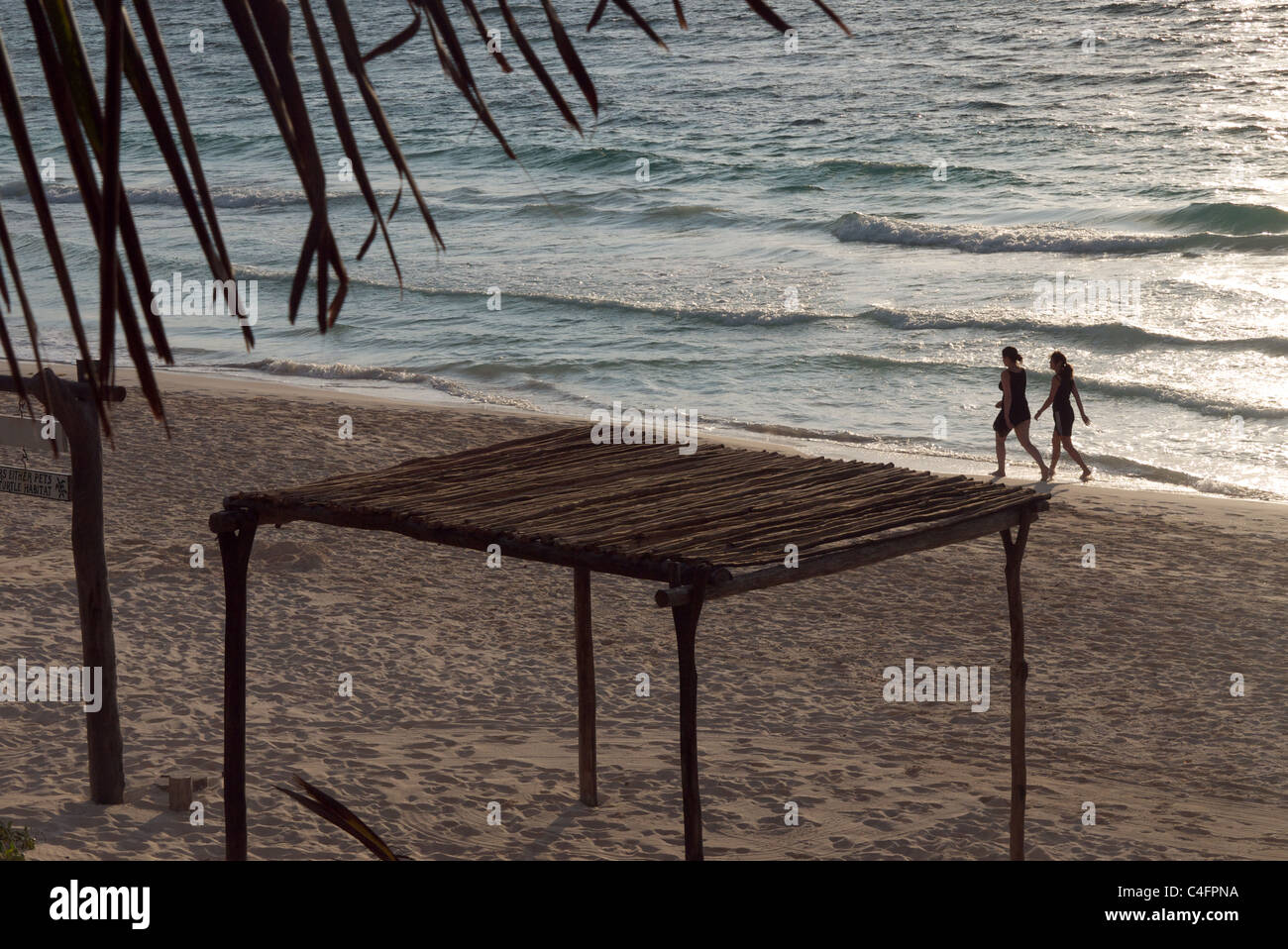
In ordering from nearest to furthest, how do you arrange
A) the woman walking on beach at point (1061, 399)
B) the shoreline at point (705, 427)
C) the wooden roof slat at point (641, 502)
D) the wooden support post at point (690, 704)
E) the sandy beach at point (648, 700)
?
1. the wooden support post at point (690, 704)
2. the wooden roof slat at point (641, 502)
3. the sandy beach at point (648, 700)
4. the woman walking on beach at point (1061, 399)
5. the shoreline at point (705, 427)

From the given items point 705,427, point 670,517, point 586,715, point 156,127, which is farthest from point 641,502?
point 705,427

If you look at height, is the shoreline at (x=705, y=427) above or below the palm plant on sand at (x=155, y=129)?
below

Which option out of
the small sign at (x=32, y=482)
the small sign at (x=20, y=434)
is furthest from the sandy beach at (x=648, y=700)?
the small sign at (x=20, y=434)

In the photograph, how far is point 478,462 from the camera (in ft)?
18.6

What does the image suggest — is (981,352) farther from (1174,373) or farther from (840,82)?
(840,82)

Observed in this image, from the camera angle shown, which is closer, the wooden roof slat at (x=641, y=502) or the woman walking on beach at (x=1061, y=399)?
the wooden roof slat at (x=641, y=502)

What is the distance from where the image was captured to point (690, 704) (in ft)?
14.2

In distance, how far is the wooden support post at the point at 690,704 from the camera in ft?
13.4

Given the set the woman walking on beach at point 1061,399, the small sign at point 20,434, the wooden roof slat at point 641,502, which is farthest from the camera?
the woman walking on beach at point 1061,399

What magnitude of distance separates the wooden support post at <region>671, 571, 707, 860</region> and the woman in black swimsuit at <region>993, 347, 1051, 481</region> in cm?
987

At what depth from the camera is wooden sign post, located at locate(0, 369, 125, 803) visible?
5.97 metres

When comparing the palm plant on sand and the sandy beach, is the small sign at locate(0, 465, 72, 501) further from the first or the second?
the palm plant on sand

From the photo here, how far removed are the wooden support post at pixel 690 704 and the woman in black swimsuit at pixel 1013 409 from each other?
9.87m

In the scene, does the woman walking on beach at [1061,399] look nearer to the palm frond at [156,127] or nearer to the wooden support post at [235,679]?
the wooden support post at [235,679]
